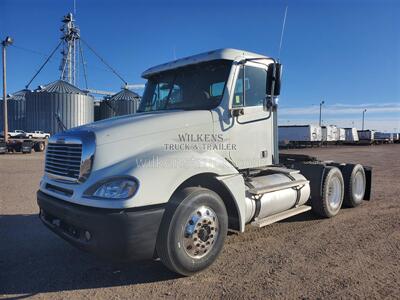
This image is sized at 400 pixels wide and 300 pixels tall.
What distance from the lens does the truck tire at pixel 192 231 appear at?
4.20 m

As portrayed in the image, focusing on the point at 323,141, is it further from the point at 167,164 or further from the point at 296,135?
the point at 167,164

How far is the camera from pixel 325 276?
4441mm

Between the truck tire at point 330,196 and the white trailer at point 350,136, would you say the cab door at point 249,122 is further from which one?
the white trailer at point 350,136

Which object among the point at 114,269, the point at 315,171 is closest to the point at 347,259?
the point at 315,171

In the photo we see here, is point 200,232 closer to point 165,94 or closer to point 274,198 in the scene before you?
point 274,198

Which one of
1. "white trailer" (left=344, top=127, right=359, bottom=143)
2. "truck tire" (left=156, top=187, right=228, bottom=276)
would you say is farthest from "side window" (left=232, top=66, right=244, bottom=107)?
"white trailer" (left=344, top=127, right=359, bottom=143)

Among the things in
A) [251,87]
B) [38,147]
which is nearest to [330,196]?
[251,87]

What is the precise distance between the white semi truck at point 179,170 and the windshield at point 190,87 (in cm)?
2

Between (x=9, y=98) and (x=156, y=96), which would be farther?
(x=9, y=98)

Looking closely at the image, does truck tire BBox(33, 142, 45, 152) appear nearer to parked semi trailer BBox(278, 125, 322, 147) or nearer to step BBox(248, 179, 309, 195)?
step BBox(248, 179, 309, 195)

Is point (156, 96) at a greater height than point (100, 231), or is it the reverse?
point (156, 96)

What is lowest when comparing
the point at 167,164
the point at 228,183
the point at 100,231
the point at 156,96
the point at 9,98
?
the point at 100,231

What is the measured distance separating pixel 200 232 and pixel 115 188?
1.24 m

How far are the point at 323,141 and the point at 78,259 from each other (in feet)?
193
